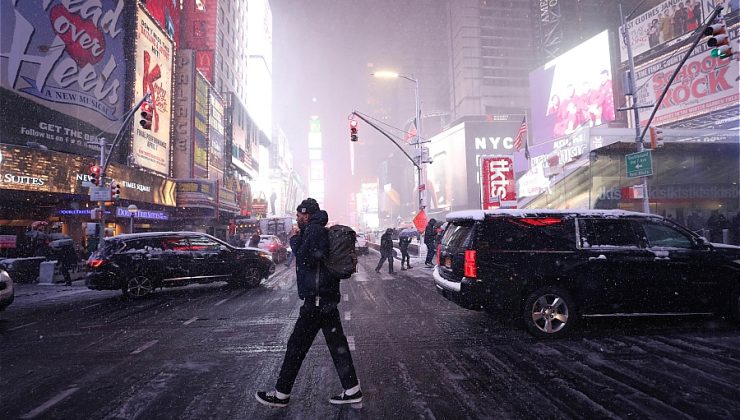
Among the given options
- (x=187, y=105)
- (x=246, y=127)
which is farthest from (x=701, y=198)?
(x=246, y=127)

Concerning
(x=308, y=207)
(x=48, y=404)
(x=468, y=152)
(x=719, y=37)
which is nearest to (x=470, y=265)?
(x=308, y=207)

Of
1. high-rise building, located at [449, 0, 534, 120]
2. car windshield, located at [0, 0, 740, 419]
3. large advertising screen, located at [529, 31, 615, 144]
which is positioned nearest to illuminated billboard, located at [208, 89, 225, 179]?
car windshield, located at [0, 0, 740, 419]

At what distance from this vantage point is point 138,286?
1030cm

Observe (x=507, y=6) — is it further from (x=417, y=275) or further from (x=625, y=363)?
(x=625, y=363)

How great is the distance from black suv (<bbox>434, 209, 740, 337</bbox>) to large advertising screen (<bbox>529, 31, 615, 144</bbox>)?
150 feet

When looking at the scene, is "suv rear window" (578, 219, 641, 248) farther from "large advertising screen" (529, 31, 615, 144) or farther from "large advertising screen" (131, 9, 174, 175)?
"large advertising screen" (529, 31, 615, 144)

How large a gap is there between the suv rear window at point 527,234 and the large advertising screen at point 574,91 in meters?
46.6

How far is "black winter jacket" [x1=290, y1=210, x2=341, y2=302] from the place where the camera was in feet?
12.0

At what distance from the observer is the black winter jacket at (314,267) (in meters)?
3.66

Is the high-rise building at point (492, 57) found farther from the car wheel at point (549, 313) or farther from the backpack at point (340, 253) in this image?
the backpack at point (340, 253)

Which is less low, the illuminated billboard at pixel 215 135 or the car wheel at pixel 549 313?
the illuminated billboard at pixel 215 135

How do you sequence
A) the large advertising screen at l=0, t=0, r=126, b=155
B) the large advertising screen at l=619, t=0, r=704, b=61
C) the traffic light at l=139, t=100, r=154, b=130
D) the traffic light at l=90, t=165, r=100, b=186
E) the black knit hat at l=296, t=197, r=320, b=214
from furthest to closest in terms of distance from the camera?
the large advertising screen at l=619, t=0, r=704, b=61
the large advertising screen at l=0, t=0, r=126, b=155
the traffic light at l=90, t=165, r=100, b=186
the traffic light at l=139, t=100, r=154, b=130
the black knit hat at l=296, t=197, r=320, b=214

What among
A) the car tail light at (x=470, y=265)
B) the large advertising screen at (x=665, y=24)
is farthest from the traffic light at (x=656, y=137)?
the large advertising screen at (x=665, y=24)

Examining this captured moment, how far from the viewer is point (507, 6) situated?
117 metres
